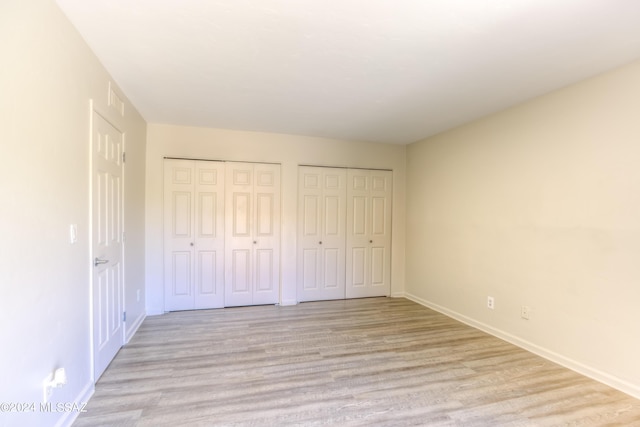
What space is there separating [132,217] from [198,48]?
2.01 m

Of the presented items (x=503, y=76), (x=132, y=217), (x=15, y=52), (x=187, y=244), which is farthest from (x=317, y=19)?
(x=187, y=244)

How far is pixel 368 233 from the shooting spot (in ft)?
15.6

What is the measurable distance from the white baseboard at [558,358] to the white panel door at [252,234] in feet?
8.19

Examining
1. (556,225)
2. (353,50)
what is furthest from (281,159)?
(556,225)

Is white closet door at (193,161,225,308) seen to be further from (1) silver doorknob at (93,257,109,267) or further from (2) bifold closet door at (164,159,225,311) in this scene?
(1) silver doorknob at (93,257,109,267)

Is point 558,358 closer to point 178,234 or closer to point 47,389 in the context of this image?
point 47,389

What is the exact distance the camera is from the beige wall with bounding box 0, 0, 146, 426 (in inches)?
49.8

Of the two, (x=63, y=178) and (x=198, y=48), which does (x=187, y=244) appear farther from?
(x=198, y=48)

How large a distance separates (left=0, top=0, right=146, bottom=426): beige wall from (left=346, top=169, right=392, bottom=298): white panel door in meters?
3.35

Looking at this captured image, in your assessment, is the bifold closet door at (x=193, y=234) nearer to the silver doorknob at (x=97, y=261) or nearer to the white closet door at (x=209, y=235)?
the white closet door at (x=209, y=235)

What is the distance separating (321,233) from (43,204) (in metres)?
3.38

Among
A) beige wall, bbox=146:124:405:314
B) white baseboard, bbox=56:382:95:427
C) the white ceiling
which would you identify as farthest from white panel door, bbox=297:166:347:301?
white baseboard, bbox=56:382:95:427

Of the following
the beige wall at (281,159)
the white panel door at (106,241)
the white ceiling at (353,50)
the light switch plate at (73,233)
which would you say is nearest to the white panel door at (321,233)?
the beige wall at (281,159)

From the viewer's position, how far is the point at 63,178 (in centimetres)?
171
